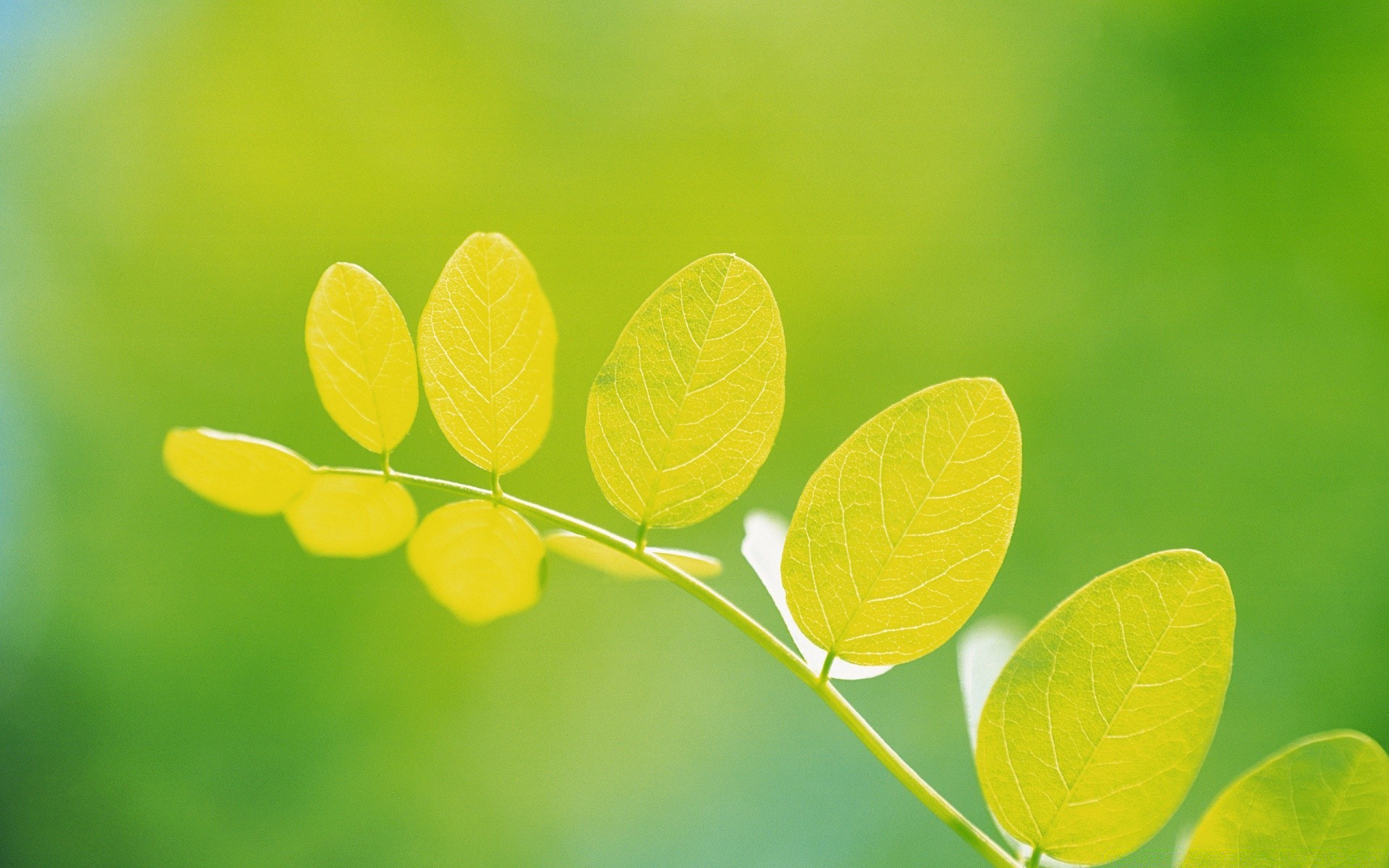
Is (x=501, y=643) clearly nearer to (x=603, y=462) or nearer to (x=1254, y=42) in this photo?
(x=603, y=462)

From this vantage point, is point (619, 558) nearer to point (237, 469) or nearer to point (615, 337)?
point (237, 469)

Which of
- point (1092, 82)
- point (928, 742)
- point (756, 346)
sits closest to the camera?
point (756, 346)

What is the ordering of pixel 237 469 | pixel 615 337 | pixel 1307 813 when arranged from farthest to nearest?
pixel 615 337 → pixel 237 469 → pixel 1307 813

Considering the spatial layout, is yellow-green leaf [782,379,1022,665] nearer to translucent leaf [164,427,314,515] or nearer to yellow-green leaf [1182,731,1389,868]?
yellow-green leaf [1182,731,1389,868]

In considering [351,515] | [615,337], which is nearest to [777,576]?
[351,515]

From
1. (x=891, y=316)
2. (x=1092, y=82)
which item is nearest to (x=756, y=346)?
(x=891, y=316)
